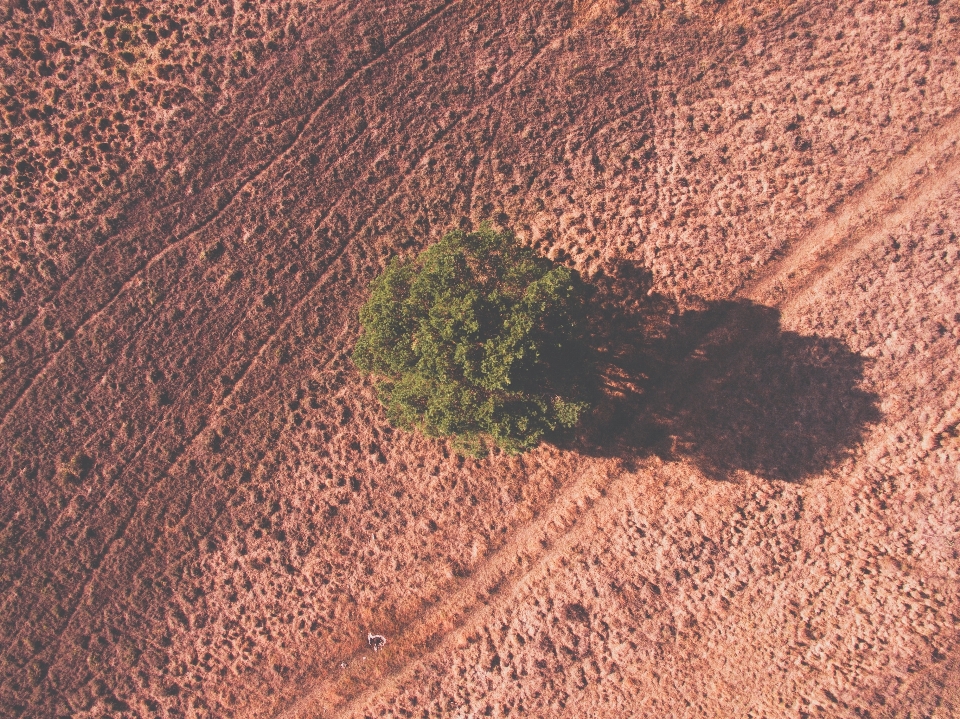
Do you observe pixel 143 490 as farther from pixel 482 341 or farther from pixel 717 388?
pixel 717 388

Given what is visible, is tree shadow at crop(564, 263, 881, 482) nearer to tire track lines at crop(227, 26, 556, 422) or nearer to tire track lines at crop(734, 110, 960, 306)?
tire track lines at crop(734, 110, 960, 306)


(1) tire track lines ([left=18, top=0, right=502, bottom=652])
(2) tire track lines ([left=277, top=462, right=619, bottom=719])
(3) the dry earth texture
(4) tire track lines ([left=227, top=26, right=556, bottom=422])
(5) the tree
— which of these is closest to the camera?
(5) the tree

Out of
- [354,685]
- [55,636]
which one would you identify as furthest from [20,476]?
[354,685]

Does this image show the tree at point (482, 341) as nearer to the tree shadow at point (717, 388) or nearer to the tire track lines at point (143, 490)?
the tree shadow at point (717, 388)

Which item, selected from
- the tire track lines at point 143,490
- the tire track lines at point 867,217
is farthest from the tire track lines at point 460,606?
the tire track lines at point 867,217

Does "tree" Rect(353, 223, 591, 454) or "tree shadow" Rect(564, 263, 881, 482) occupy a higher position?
"tree" Rect(353, 223, 591, 454)

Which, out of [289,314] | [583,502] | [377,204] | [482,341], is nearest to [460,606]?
[583,502]

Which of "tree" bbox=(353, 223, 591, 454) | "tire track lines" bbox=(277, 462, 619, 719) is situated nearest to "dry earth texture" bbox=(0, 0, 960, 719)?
"tire track lines" bbox=(277, 462, 619, 719)
